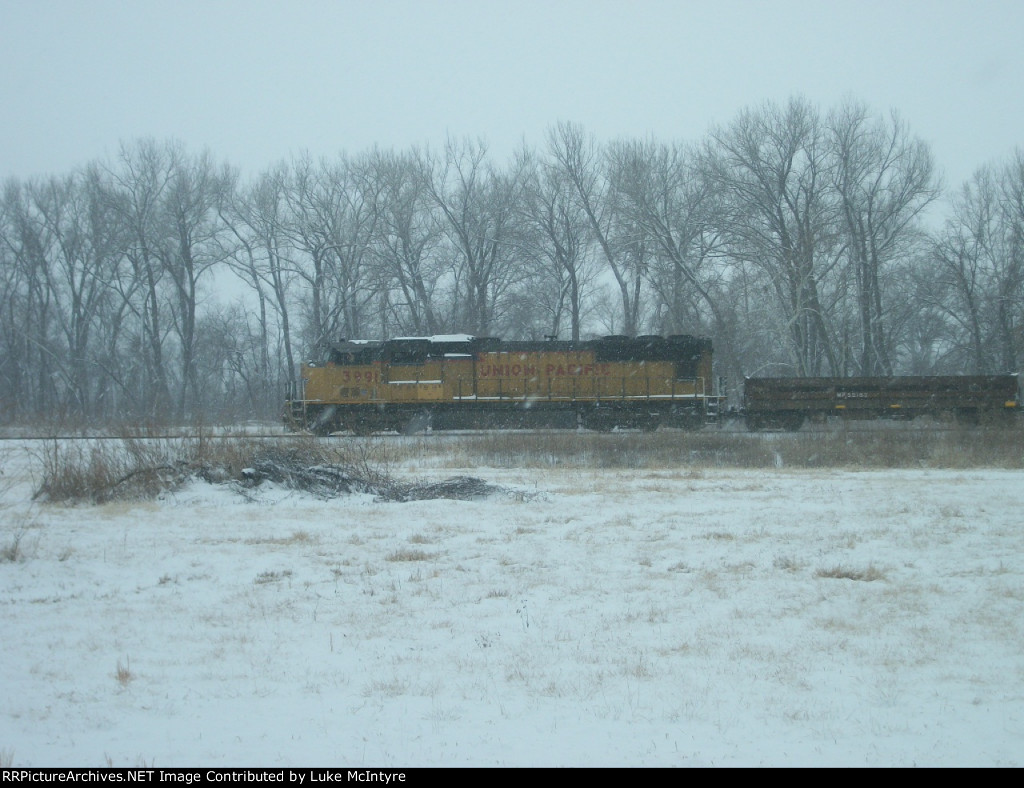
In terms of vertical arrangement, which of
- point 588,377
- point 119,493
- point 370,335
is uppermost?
point 370,335

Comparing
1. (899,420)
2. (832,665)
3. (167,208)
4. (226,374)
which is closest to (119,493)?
(832,665)

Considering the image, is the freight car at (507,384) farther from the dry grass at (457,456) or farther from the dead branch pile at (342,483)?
the dead branch pile at (342,483)

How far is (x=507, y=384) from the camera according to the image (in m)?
26.5

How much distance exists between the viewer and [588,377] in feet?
87.3

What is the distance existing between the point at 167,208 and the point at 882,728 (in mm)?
46316

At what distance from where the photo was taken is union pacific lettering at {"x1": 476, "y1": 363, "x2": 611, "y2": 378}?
26.5 metres

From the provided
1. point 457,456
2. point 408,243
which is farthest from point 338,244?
point 457,456

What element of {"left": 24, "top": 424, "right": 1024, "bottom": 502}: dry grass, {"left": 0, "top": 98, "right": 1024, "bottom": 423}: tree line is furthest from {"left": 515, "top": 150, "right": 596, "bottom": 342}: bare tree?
{"left": 24, "top": 424, "right": 1024, "bottom": 502}: dry grass

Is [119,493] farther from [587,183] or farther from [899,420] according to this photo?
[587,183]

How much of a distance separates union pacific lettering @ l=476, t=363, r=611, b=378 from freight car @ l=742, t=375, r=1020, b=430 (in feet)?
16.9

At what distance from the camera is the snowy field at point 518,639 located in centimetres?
370

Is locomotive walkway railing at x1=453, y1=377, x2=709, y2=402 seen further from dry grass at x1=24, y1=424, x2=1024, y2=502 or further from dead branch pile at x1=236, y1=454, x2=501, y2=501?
dead branch pile at x1=236, y1=454, x2=501, y2=501

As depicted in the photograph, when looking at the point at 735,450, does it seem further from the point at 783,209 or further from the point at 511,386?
the point at 783,209

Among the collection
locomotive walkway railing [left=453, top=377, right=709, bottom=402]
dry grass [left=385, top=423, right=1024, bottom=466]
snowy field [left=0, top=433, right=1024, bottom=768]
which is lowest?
snowy field [left=0, top=433, right=1024, bottom=768]
